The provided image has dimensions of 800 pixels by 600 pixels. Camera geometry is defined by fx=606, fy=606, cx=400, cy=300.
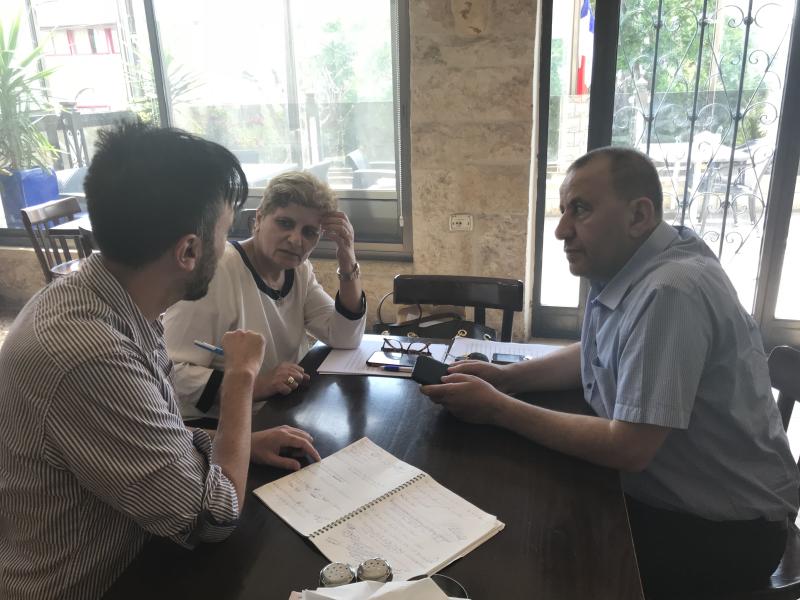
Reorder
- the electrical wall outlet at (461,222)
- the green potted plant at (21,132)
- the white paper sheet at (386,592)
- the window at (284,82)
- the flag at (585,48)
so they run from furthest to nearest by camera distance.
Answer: the green potted plant at (21,132)
the window at (284,82)
the electrical wall outlet at (461,222)
the flag at (585,48)
the white paper sheet at (386,592)

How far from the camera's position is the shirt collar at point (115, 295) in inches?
36.0

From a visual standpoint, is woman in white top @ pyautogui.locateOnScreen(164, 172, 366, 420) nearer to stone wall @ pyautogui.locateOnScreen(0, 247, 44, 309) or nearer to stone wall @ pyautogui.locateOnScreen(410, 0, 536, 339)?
stone wall @ pyautogui.locateOnScreen(410, 0, 536, 339)

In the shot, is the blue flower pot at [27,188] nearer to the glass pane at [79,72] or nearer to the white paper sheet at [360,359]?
the glass pane at [79,72]

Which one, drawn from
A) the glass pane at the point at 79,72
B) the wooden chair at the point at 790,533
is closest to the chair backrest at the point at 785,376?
the wooden chair at the point at 790,533

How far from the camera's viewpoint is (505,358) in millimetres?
1605

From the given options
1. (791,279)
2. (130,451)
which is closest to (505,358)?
(130,451)

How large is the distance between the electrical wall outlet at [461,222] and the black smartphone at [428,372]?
1.75 m

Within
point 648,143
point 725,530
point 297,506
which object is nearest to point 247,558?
point 297,506

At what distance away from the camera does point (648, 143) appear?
301cm

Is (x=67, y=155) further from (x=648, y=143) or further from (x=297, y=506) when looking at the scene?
(x=297, y=506)

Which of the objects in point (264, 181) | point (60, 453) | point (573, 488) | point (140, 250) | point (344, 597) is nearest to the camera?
point (344, 597)

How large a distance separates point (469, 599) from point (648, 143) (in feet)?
9.02

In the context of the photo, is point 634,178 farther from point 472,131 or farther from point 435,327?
point 472,131

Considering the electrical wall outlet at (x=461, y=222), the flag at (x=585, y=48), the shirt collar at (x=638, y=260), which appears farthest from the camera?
the electrical wall outlet at (x=461, y=222)
